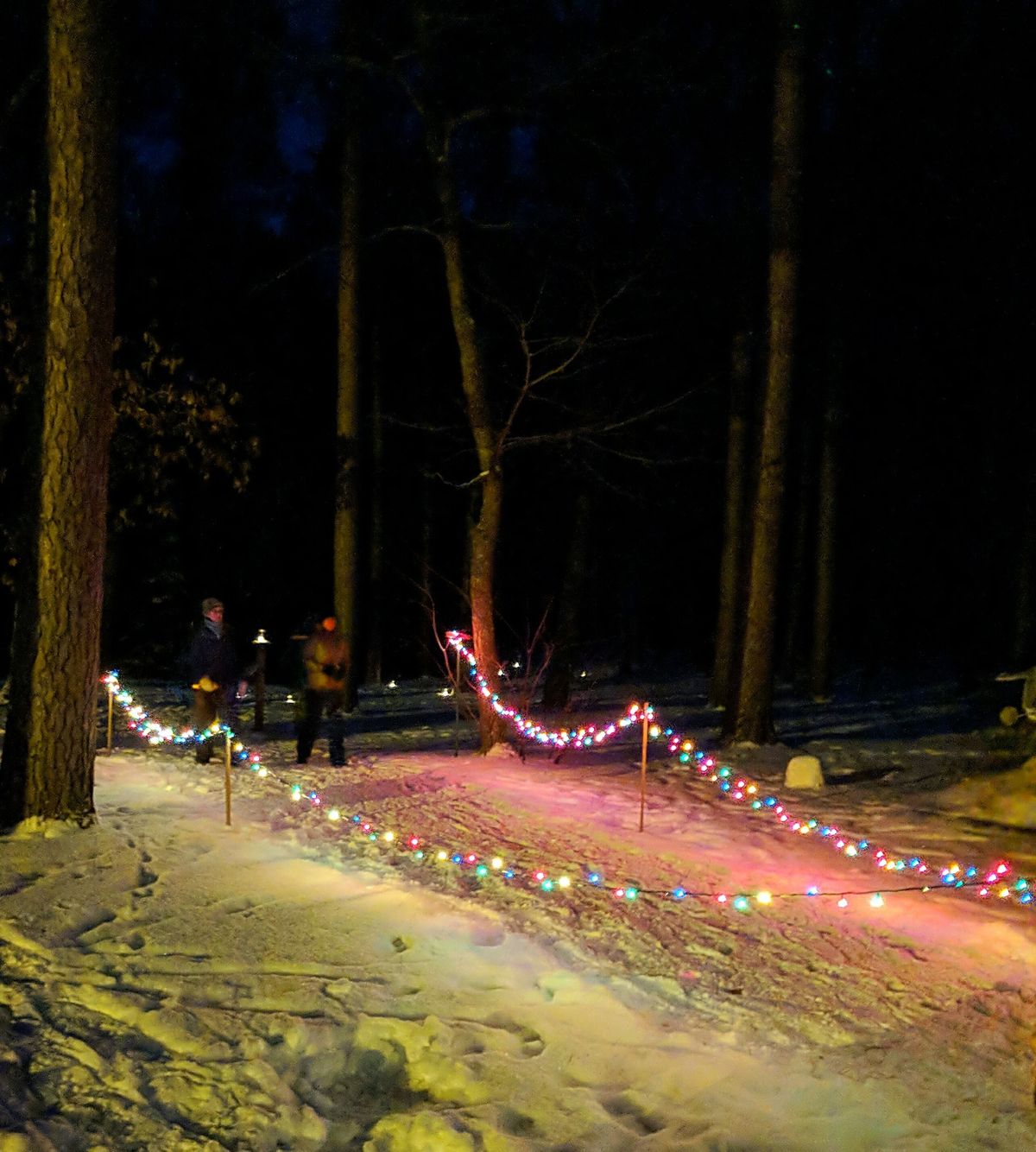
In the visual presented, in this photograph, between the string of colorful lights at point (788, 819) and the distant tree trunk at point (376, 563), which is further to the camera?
the distant tree trunk at point (376, 563)

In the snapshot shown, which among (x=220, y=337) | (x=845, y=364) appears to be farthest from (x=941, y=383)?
(x=220, y=337)

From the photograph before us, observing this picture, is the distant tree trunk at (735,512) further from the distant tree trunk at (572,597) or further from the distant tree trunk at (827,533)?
the distant tree trunk at (827,533)

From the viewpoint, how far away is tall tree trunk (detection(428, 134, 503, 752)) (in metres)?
13.6

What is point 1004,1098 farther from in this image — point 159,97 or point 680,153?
point 159,97

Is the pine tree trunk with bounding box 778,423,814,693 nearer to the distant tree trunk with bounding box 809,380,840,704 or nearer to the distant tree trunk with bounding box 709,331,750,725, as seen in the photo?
the distant tree trunk with bounding box 809,380,840,704

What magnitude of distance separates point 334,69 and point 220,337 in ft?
15.8

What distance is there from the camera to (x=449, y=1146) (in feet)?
13.7

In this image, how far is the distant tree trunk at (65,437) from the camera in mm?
7969

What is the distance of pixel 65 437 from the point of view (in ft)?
26.4

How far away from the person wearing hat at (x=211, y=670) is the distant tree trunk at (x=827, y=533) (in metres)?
13.4

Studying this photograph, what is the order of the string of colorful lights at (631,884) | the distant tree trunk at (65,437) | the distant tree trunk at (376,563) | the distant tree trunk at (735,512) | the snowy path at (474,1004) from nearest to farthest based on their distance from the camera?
the snowy path at (474,1004) < the string of colorful lights at (631,884) < the distant tree trunk at (65,437) < the distant tree trunk at (735,512) < the distant tree trunk at (376,563)

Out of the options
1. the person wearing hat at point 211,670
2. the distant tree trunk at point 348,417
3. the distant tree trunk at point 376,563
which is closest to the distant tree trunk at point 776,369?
the person wearing hat at point 211,670

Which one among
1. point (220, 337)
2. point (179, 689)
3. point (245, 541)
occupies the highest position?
point (220, 337)

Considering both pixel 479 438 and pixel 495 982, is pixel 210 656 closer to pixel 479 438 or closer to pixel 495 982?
pixel 479 438
